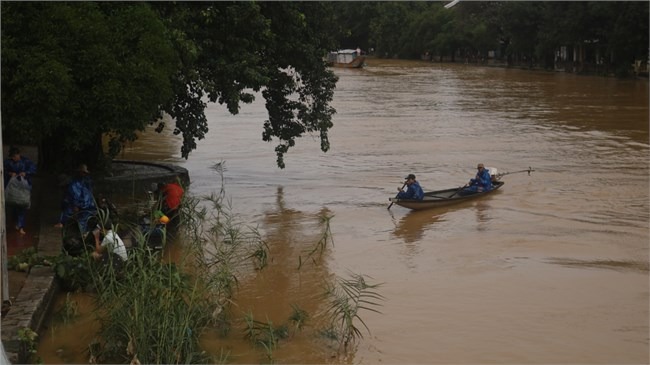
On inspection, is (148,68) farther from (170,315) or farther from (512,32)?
(512,32)

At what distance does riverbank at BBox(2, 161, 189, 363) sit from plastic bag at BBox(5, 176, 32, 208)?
0.48m

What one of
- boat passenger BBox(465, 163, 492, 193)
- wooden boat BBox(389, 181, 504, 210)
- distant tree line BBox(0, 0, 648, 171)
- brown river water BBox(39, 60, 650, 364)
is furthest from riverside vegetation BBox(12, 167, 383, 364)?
boat passenger BBox(465, 163, 492, 193)

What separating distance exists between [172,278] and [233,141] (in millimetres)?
22619

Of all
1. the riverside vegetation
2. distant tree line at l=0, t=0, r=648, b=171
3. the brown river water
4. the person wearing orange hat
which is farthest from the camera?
the person wearing orange hat

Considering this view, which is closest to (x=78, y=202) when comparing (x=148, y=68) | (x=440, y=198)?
(x=148, y=68)

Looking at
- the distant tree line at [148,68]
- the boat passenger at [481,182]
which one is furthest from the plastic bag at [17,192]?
the boat passenger at [481,182]

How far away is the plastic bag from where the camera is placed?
12.9 metres

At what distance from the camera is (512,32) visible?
73875 millimetres

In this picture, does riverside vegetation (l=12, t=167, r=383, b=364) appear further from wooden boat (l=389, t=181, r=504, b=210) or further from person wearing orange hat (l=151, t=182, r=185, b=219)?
wooden boat (l=389, t=181, r=504, b=210)

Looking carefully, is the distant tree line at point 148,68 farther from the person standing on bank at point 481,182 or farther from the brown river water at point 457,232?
the person standing on bank at point 481,182

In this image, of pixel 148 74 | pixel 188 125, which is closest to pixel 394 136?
pixel 188 125

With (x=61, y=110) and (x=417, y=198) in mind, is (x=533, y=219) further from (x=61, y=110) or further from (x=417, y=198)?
(x=61, y=110)

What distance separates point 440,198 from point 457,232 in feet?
6.40

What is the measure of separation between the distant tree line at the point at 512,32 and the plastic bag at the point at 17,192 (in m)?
8.36
